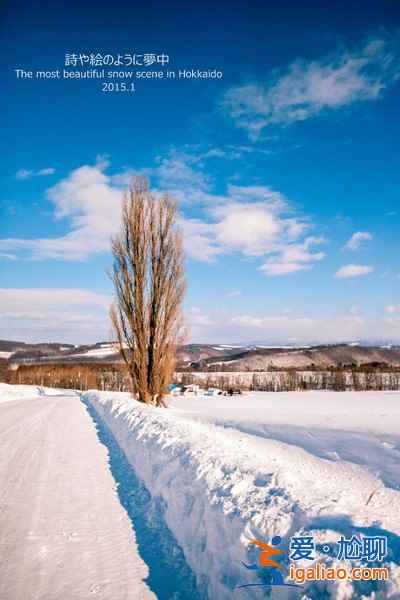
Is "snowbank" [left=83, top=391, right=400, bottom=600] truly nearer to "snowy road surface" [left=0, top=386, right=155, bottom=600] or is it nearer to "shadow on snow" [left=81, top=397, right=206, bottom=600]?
"shadow on snow" [left=81, top=397, right=206, bottom=600]

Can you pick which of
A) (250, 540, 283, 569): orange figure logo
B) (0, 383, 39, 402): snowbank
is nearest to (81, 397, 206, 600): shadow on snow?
(250, 540, 283, 569): orange figure logo

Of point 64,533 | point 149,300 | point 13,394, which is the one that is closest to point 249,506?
point 64,533

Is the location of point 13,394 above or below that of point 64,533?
below

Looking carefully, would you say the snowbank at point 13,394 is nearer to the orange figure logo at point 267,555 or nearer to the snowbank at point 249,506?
the snowbank at point 249,506

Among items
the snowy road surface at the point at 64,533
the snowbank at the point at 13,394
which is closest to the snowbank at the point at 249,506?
the snowy road surface at the point at 64,533

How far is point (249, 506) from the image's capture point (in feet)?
10.4

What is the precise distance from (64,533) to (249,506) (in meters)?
1.88

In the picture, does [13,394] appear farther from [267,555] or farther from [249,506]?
[267,555]

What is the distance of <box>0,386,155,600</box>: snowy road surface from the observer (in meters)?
2.73

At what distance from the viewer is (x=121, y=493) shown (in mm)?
4680

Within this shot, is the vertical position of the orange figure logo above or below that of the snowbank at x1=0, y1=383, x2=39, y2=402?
above

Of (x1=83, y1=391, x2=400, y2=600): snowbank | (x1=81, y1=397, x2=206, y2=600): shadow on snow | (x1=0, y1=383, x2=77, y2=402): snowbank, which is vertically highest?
(x1=83, y1=391, x2=400, y2=600): snowbank

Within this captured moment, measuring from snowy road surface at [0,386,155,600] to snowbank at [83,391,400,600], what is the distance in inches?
20.2

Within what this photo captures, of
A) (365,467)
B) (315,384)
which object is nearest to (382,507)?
(365,467)
